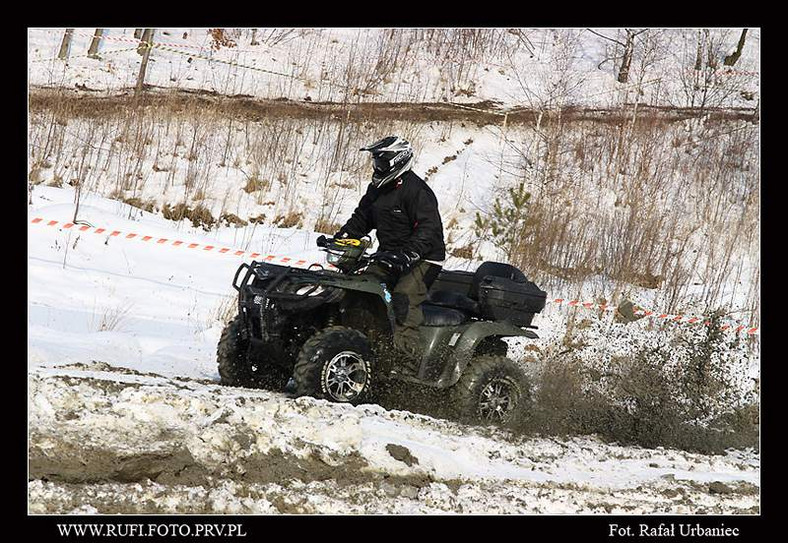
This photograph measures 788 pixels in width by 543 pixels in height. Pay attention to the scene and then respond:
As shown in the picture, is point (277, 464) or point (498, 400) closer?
point (277, 464)

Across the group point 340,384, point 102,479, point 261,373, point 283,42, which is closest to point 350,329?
point 340,384

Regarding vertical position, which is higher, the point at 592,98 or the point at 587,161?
the point at 592,98

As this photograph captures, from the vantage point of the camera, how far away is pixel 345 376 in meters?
7.82

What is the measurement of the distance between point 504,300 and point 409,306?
3.44ft

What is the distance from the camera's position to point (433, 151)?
23.7 metres

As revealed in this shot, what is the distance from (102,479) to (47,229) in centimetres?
1004

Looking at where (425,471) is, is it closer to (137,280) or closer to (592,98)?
(137,280)

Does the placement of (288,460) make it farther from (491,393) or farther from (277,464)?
(491,393)

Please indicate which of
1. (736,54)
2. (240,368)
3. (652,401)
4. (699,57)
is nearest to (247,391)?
(240,368)

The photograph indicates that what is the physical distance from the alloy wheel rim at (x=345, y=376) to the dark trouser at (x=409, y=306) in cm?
56

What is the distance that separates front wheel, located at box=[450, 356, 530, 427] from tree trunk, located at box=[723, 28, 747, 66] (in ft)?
68.7

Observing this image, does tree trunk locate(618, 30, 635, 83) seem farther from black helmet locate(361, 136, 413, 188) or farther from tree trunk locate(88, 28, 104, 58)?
black helmet locate(361, 136, 413, 188)

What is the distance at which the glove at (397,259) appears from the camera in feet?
26.6

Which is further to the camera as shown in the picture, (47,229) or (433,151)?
(433,151)
